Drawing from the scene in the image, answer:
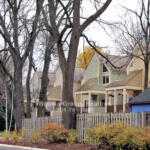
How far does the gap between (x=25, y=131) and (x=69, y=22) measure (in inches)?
256

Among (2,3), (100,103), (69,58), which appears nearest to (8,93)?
(2,3)

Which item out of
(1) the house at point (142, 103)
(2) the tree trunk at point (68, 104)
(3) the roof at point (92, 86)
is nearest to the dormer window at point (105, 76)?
(3) the roof at point (92, 86)

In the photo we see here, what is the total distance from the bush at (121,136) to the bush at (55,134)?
288 cm

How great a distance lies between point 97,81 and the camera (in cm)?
7275

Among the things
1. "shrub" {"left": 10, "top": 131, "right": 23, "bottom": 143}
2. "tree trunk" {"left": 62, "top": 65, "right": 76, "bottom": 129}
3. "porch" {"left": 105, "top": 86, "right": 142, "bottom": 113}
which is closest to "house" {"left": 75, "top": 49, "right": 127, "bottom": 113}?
"porch" {"left": 105, "top": 86, "right": 142, "bottom": 113}

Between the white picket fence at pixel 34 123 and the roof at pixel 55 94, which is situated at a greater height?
the roof at pixel 55 94

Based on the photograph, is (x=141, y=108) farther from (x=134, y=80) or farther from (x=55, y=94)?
(x=55, y=94)

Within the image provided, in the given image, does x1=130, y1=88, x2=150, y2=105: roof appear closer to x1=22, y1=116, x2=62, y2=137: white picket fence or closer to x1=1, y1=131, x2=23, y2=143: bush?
x1=22, y1=116, x2=62, y2=137: white picket fence

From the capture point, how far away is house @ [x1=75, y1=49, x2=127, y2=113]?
2665 inches

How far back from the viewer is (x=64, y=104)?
1039 inches

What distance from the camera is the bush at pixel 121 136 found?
61.8 feet

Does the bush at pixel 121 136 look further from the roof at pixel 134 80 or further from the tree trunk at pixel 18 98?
the roof at pixel 134 80

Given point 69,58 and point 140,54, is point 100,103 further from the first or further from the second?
point 69,58

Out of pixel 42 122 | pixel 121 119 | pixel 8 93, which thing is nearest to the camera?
pixel 121 119
